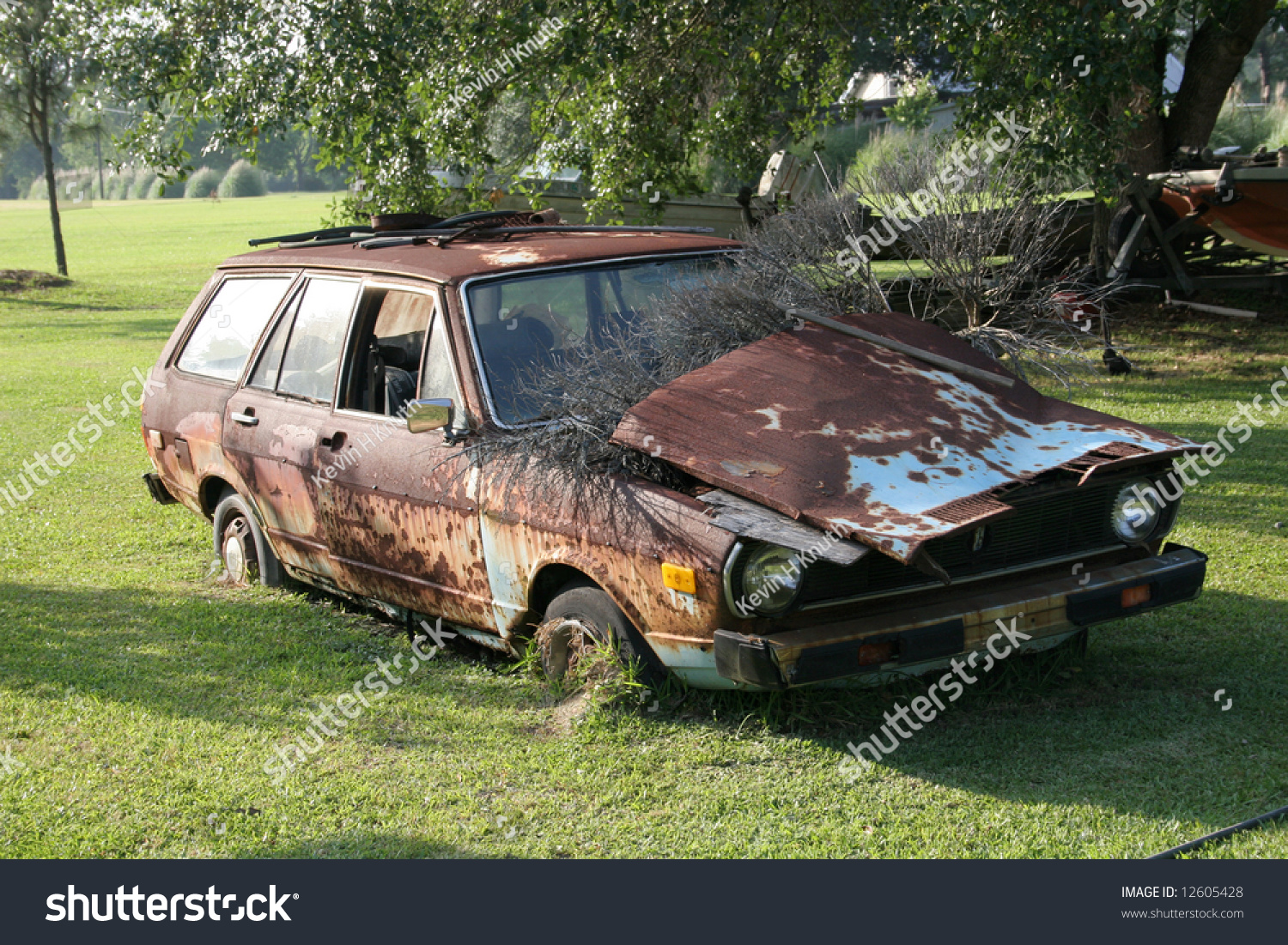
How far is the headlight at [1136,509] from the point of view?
424 centimetres

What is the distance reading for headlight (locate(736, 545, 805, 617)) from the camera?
12.0 ft

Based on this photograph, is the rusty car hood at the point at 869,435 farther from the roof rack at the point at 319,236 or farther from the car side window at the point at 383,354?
the roof rack at the point at 319,236

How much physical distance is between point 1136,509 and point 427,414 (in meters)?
2.59

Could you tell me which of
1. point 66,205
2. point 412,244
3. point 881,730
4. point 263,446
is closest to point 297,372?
point 263,446

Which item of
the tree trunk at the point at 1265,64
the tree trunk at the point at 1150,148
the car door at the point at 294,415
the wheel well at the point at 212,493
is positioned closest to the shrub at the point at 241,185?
the tree trunk at the point at 1265,64

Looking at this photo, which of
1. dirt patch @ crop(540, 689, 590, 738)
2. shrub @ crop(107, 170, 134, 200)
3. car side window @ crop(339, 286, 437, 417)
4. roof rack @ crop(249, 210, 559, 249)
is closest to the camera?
dirt patch @ crop(540, 689, 590, 738)

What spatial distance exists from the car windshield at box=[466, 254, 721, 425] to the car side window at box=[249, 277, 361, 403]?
0.86 m

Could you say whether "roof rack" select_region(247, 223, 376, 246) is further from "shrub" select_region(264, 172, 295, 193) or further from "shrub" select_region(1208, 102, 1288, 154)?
"shrub" select_region(264, 172, 295, 193)

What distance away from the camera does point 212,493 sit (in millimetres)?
6363

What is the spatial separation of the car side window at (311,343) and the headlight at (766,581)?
2.42 meters

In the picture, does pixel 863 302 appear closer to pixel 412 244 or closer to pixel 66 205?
pixel 412 244

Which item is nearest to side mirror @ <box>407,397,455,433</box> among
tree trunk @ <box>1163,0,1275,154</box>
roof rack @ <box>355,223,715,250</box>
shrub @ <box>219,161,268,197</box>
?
roof rack @ <box>355,223,715,250</box>

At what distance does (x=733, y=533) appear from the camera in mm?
3623

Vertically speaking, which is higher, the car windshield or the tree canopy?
the tree canopy
